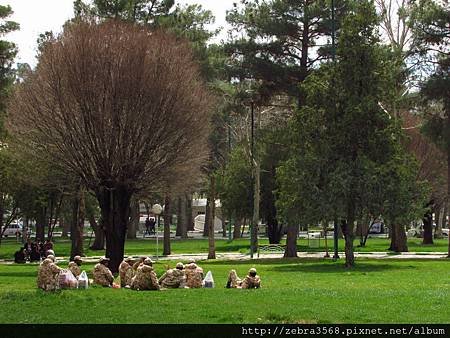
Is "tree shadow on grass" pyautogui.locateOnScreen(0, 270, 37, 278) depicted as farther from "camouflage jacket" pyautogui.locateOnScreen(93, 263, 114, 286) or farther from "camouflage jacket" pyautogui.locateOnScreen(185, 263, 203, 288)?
"camouflage jacket" pyautogui.locateOnScreen(185, 263, 203, 288)

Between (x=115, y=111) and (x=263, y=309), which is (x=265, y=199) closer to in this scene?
(x=115, y=111)

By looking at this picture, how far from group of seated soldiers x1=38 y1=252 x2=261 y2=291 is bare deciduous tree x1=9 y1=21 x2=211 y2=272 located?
29.2ft


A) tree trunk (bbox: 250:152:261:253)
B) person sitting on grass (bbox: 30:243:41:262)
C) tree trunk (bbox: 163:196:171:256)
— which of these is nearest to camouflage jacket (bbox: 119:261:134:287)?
person sitting on grass (bbox: 30:243:41:262)

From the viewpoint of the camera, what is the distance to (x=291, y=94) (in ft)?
124

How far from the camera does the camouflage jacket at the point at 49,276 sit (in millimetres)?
16484

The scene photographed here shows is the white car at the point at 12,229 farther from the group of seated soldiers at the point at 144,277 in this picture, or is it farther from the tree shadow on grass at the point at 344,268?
the group of seated soldiers at the point at 144,277

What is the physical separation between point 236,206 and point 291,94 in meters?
18.3

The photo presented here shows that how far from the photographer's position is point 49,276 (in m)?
16.7

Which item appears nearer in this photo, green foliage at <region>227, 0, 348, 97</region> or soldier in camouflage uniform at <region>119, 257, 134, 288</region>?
soldier in camouflage uniform at <region>119, 257, 134, 288</region>

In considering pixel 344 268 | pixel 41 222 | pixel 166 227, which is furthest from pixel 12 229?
pixel 344 268

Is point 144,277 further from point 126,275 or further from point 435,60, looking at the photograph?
point 435,60

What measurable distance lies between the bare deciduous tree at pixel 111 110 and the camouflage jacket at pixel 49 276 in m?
11.2

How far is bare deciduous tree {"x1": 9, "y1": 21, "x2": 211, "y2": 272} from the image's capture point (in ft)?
89.4

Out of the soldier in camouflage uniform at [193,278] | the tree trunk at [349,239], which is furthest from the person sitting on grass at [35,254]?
the soldier in camouflage uniform at [193,278]
